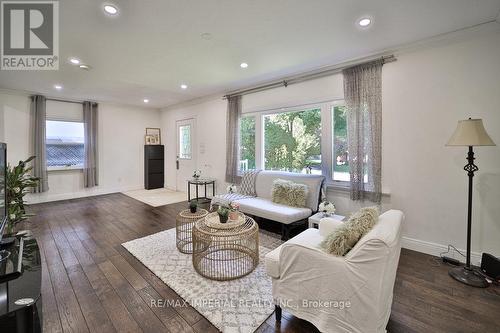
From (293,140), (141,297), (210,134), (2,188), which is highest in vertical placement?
(210,134)

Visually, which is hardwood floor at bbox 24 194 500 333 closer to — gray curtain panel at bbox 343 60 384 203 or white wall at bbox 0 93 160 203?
gray curtain panel at bbox 343 60 384 203

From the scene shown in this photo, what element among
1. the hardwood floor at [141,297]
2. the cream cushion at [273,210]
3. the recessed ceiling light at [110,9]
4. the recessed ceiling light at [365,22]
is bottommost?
the hardwood floor at [141,297]

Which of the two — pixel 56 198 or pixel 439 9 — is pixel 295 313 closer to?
pixel 439 9

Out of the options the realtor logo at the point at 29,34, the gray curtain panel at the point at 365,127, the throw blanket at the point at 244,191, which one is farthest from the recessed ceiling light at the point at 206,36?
the throw blanket at the point at 244,191

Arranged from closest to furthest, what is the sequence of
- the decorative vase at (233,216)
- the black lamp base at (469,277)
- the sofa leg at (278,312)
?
the sofa leg at (278,312), the black lamp base at (469,277), the decorative vase at (233,216)

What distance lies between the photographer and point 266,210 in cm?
324

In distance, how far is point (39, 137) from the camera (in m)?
5.09

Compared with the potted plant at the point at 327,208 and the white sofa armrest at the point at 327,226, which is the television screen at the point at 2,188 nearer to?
the white sofa armrest at the point at 327,226

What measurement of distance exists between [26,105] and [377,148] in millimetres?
7125

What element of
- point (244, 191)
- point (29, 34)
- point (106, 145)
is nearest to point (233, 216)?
point (244, 191)

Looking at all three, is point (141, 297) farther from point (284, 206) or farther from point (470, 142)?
point (470, 142)

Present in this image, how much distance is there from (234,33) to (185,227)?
247cm

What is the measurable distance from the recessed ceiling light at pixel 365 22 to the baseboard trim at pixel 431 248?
2.62 metres

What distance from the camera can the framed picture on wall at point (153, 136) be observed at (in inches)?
275
